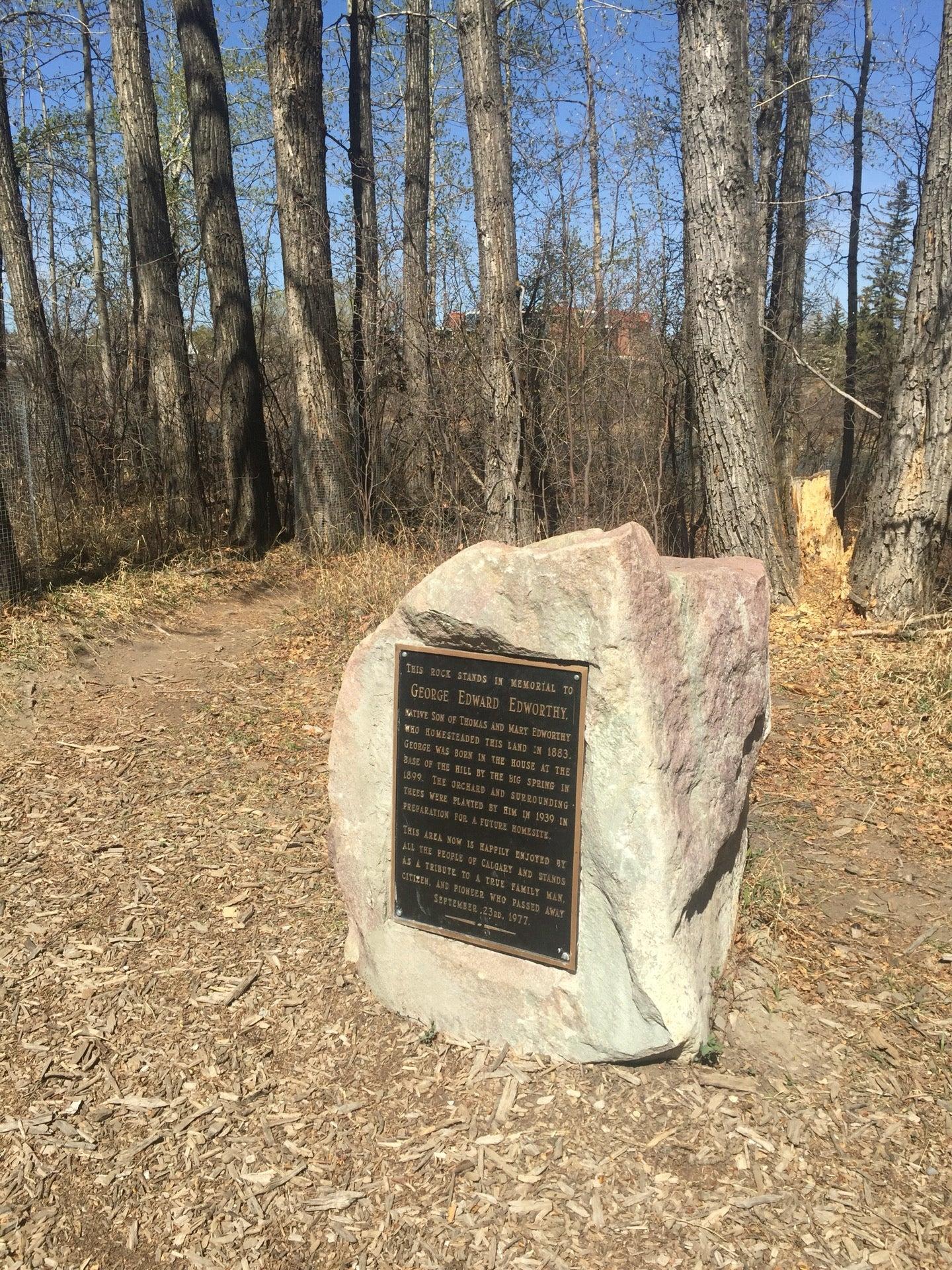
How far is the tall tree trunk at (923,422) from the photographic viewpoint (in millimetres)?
6180

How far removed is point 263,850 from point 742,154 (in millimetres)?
5812

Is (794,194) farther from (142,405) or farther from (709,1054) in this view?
(709,1054)

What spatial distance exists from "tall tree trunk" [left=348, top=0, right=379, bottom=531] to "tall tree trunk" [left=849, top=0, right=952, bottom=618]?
417cm

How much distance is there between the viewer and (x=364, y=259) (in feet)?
32.2

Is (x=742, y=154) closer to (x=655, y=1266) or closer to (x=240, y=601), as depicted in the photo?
(x=240, y=601)

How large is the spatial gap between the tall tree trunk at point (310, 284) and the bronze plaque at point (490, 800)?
643 cm

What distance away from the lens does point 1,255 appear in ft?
29.6

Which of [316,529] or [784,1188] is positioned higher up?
[316,529]

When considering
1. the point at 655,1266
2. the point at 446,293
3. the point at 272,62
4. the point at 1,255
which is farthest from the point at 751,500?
the point at 1,255

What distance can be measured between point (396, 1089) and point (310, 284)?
315 inches

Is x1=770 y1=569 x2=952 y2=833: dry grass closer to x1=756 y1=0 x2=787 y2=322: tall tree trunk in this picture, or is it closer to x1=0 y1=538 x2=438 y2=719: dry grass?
x1=0 y1=538 x2=438 y2=719: dry grass

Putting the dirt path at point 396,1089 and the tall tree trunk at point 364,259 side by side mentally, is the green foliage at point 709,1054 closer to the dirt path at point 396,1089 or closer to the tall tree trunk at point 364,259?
the dirt path at point 396,1089

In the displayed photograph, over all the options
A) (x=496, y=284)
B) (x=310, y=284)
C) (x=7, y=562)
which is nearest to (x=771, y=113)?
(x=310, y=284)

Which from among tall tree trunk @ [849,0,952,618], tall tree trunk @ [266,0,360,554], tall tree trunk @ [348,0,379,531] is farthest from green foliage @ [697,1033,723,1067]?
tall tree trunk @ [266,0,360,554]
